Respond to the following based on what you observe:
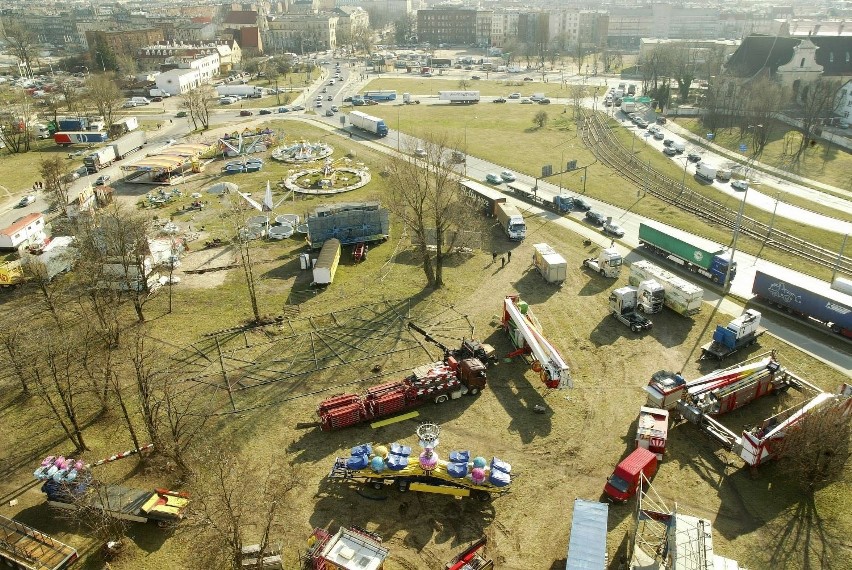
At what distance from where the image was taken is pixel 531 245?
52812 mm

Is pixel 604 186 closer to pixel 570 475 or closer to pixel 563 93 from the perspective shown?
pixel 570 475

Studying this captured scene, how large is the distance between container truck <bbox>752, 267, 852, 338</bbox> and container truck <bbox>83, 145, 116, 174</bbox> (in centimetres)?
7902

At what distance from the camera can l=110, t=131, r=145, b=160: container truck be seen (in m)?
81.8

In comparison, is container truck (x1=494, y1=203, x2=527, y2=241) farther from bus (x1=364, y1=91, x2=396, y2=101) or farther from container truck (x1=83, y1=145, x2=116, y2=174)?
bus (x1=364, y1=91, x2=396, y2=101)

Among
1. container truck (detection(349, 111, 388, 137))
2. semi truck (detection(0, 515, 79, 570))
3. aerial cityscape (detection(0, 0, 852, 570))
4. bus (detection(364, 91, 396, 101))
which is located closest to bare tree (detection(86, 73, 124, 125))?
aerial cityscape (detection(0, 0, 852, 570))

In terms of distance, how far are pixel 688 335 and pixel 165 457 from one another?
3333 centimetres

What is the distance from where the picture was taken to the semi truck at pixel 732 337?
35.6 metres

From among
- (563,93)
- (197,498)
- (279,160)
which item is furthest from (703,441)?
(563,93)

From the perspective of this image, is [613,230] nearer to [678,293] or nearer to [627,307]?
[678,293]

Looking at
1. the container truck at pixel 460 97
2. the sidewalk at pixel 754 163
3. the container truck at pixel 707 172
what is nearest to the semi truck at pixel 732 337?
the container truck at pixel 707 172

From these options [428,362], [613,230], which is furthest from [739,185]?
[428,362]

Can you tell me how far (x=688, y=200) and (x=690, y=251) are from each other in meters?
21.2

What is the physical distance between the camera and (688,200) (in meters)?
64.7

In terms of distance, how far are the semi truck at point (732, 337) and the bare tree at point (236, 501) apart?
2668 centimetres
